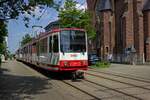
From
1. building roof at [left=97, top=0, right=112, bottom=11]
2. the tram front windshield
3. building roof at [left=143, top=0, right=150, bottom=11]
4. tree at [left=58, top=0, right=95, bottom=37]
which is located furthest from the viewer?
building roof at [left=97, top=0, right=112, bottom=11]

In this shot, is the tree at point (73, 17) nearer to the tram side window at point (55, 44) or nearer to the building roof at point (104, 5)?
the building roof at point (104, 5)

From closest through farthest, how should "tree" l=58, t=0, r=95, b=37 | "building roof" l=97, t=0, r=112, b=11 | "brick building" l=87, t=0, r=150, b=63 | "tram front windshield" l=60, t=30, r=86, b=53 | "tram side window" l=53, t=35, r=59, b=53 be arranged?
"tram front windshield" l=60, t=30, r=86, b=53 < "tram side window" l=53, t=35, r=59, b=53 < "tree" l=58, t=0, r=95, b=37 < "brick building" l=87, t=0, r=150, b=63 < "building roof" l=97, t=0, r=112, b=11

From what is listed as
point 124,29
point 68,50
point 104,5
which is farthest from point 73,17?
point 68,50

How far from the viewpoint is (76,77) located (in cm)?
2305

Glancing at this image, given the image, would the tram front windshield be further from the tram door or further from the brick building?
the brick building

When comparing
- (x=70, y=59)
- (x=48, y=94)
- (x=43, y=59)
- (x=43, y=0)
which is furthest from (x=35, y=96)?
(x=43, y=59)

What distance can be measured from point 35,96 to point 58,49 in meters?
7.57

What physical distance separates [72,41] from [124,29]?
35.9 m

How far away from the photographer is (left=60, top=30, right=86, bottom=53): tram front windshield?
22609 mm

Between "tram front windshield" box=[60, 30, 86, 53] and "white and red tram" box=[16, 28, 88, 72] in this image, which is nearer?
"white and red tram" box=[16, 28, 88, 72]

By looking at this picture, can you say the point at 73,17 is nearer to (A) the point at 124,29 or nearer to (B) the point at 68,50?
(A) the point at 124,29

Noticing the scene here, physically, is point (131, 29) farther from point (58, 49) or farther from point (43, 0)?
point (43, 0)

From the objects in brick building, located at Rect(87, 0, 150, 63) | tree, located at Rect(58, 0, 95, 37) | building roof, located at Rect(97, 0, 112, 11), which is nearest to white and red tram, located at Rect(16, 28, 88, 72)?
tree, located at Rect(58, 0, 95, 37)

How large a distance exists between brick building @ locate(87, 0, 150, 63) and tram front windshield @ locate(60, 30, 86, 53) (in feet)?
95.7
